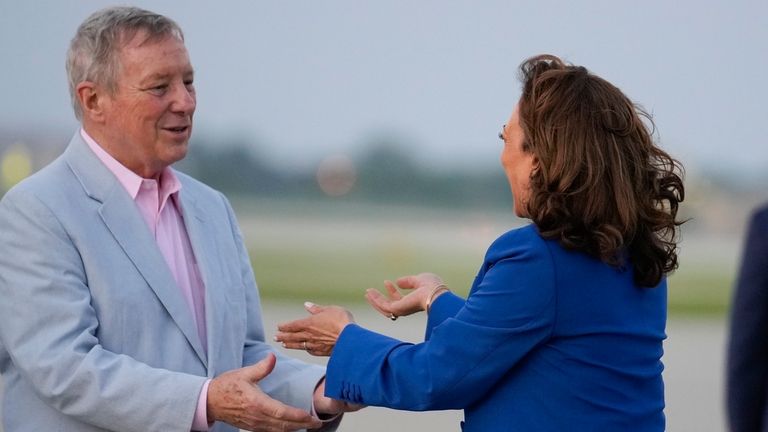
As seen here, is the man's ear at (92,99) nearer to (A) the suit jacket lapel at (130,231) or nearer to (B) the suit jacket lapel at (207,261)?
(A) the suit jacket lapel at (130,231)

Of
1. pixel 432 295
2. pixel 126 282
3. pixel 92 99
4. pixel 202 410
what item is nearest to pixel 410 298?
pixel 432 295

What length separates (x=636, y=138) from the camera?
2.85 metres

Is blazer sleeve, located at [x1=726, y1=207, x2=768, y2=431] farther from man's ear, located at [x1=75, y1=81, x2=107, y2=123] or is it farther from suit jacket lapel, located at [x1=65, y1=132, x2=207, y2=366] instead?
man's ear, located at [x1=75, y1=81, x2=107, y2=123]

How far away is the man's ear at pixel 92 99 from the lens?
3340mm

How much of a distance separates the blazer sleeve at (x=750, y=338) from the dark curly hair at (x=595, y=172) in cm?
46

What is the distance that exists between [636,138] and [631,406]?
0.63 metres

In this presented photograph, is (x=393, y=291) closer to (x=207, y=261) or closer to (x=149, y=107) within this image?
(x=207, y=261)

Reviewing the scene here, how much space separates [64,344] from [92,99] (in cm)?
71

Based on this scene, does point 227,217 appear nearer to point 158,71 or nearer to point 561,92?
point 158,71

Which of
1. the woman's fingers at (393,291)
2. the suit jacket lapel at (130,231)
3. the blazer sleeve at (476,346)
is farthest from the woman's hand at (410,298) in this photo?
the suit jacket lapel at (130,231)

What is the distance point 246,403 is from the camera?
10.4 feet

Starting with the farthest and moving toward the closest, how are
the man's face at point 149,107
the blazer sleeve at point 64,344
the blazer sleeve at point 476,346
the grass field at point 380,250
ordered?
the grass field at point 380,250, the man's face at point 149,107, the blazer sleeve at point 64,344, the blazer sleeve at point 476,346

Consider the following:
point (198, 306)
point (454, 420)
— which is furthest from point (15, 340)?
point (454, 420)

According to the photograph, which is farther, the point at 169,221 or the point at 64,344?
the point at 169,221
